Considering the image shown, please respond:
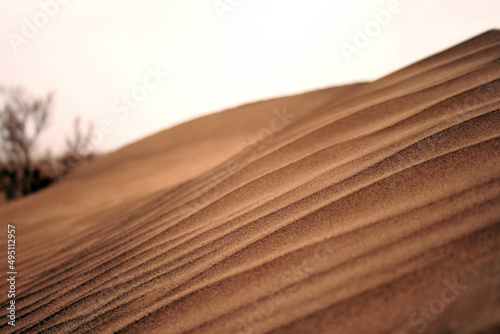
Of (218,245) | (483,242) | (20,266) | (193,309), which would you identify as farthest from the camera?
(20,266)

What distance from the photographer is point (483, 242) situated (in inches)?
30.8

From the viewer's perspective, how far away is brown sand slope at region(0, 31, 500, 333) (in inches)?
30.0

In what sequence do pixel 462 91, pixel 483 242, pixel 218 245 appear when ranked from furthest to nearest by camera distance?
pixel 462 91 < pixel 218 245 < pixel 483 242

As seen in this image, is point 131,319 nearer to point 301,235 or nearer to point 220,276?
point 220,276

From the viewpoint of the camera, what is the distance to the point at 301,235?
1098 millimetres

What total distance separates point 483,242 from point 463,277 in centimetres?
13

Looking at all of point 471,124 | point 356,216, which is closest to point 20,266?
point 356,216

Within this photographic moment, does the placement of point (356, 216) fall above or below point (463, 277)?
above

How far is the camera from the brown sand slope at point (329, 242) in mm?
761

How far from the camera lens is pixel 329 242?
1005mm

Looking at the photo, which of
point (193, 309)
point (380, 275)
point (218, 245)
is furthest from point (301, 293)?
point (218, 245)

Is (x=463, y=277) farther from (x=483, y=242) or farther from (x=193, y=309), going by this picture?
(x=193, y=309)

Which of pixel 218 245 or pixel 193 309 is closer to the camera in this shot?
pixel 193 309

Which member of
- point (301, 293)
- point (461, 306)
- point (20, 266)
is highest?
Answer: point (20, 266)
